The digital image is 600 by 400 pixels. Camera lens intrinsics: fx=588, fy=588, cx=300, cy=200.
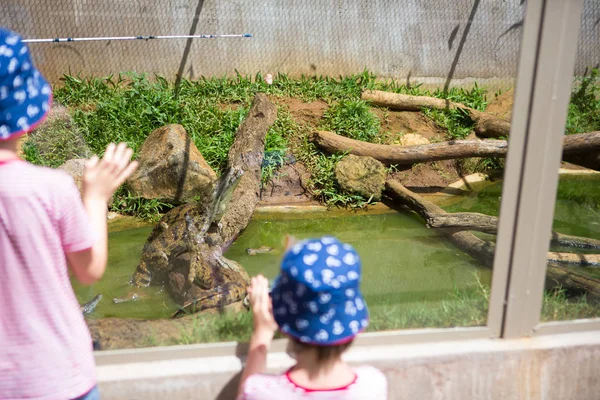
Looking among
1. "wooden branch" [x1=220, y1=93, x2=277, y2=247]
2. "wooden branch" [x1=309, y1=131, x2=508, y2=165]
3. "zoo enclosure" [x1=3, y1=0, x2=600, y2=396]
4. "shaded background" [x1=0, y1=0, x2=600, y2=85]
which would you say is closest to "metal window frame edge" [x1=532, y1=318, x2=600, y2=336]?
"zoo enclosure" [x1=3, y1=0, x2=600, y2=396]

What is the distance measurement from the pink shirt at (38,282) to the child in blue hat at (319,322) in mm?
436

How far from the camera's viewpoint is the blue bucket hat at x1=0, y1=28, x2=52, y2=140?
1.22 m

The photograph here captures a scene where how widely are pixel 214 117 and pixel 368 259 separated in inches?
143

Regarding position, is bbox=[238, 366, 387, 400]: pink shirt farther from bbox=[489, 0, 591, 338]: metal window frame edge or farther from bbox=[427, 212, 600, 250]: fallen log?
bbox=[427, 212, 600, 250]: fallen log

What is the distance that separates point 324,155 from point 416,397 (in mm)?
4249

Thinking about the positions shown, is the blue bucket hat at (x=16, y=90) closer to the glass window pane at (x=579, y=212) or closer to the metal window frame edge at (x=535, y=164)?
the metal window frame edge at (x=535, y=164)

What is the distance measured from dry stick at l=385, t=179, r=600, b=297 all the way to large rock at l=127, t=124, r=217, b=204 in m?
1.78

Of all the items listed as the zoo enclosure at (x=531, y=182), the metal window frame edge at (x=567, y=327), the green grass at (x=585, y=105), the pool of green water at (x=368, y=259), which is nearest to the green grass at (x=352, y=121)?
the pool of green water at (x=368, y=259)

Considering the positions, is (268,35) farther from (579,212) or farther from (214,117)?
(579,212)

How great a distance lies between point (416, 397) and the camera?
79.7 inches

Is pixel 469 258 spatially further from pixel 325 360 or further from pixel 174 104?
pixel 174 104

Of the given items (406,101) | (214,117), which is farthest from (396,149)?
(214,117)

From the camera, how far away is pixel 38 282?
4.33 ft

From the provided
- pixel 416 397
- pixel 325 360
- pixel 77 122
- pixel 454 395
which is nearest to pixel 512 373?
pixel 454 395
